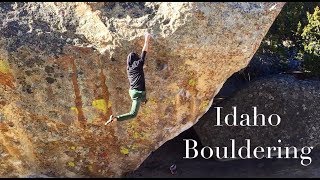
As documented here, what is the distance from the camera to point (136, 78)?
33.2 ft

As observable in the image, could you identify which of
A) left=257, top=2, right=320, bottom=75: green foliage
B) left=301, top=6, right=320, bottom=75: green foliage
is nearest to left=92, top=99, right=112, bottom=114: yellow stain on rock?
left=257, top=2, right=320, bottom=75: green foliage

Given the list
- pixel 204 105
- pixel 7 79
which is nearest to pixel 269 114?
pixel 204 105

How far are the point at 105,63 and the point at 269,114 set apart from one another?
4775mm

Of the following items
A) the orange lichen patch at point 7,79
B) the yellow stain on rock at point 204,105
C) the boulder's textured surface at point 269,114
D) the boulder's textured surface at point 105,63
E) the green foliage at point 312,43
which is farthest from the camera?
the green foliage at point 312,43

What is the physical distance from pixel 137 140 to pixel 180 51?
96.4 inches

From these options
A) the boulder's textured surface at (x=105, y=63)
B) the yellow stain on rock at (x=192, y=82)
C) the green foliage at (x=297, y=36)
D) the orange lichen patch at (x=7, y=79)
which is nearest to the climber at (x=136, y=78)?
the boulder's textured surface at (x=105, y=63)

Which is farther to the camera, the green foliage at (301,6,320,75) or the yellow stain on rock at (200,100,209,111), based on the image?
the green foliage at (301,6,320,75)

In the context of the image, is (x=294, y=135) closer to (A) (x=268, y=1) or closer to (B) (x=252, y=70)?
(B) (x=252, y=70)

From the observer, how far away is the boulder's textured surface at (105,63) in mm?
10594

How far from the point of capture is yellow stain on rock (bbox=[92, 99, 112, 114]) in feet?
37.1

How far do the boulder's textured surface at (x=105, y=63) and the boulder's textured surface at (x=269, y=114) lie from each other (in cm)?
190

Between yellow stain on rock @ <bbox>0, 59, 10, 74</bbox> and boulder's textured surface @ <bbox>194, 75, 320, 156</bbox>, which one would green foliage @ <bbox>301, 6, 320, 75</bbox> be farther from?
yellow stain on rock @ <bbox>0, 59, 10, 74</bbox>

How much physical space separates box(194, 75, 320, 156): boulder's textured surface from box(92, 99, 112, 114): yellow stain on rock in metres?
3.14

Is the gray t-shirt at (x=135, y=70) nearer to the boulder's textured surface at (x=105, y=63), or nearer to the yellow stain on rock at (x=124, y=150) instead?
the boulder's textured surface at (x=105, y=63)
